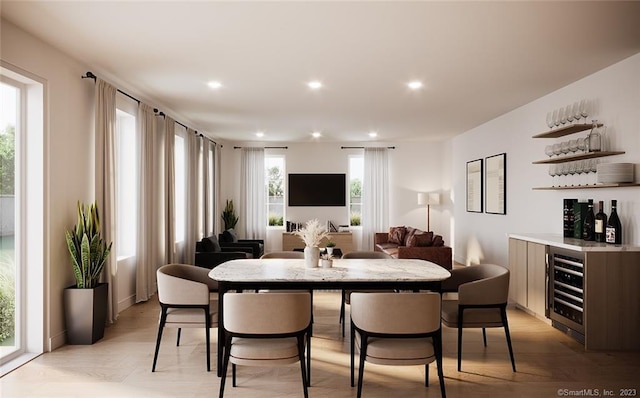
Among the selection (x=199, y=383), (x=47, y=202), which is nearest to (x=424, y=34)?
(x=199, y=383)

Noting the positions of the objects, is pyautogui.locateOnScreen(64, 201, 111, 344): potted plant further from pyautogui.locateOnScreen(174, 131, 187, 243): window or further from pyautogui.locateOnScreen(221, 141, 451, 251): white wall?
pyautogui.locateOnScreen(221, 141, 451, 251): white wall

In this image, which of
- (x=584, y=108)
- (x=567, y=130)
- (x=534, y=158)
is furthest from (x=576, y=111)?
(x=534, y=158)

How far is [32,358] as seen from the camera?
373 centimetres

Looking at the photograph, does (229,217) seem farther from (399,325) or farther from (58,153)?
(399,325)

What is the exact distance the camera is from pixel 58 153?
401 centimetres

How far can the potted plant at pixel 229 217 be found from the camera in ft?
32.0

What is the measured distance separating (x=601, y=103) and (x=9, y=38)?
5.43 meters

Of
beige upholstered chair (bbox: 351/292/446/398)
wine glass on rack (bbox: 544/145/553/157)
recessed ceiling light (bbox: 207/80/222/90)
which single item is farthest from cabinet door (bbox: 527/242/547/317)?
recessed ceiling light (bbox: 207/80/222/90)

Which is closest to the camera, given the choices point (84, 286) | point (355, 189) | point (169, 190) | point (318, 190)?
point (84, 286)

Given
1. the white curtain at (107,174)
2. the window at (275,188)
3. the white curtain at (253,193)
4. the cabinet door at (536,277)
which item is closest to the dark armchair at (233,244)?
the white curtain at (253,193)

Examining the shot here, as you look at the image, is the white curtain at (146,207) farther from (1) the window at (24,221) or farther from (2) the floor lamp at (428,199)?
(2) the floor lamp at (428,199)

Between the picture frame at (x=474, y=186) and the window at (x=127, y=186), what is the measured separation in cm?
561

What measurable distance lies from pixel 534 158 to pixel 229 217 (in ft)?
20.5

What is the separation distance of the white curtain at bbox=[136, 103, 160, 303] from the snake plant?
4.45 ft
